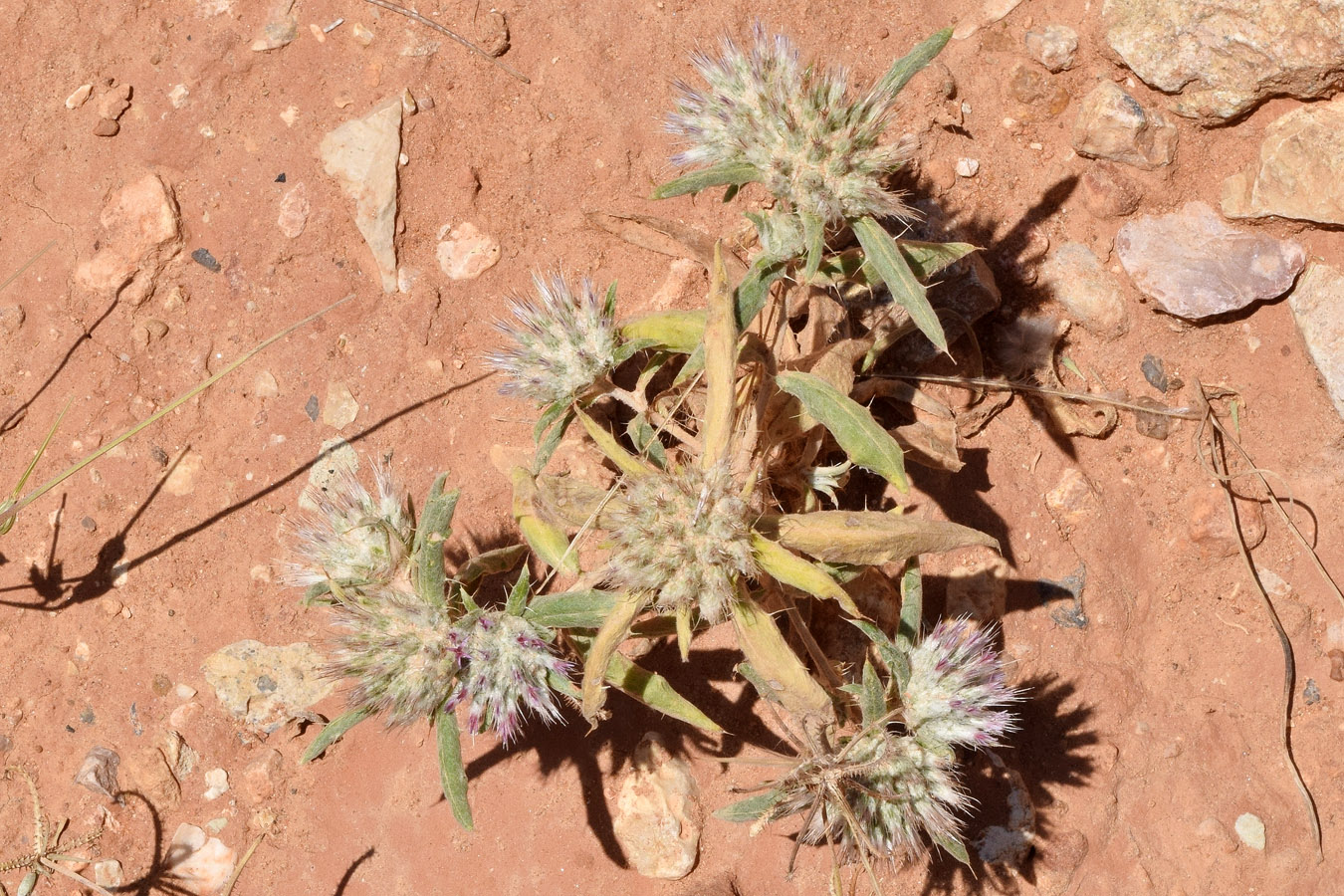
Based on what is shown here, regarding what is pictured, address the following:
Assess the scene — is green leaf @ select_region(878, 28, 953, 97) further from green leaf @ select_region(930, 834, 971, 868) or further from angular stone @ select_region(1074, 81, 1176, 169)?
green leaf @ select_region(930, 834, 971, 868)

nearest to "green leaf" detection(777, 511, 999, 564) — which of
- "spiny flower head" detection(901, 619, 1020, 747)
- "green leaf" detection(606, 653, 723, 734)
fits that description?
"spiny flower head" detection(901, 619, 1020, 747)

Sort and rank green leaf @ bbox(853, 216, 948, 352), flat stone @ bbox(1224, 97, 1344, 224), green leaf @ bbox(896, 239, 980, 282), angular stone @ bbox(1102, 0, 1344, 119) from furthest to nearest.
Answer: flat stone @ bbox(1224, 97, 1344, 224), angular stone @ bbox(1102, 0, 1344, 119), green leaf @ bbox(896, 239, 980, 282), green leaf @ bbox(853, 216, 948, 352)

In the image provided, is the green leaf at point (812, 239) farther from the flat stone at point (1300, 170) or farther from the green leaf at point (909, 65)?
the flat stone at point (1300, 170)

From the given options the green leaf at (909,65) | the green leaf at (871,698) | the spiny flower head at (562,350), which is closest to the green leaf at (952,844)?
the green leaf at (871,698)

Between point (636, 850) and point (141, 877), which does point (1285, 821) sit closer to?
point (636, 850)

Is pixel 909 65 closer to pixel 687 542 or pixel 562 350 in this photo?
pixel 562 350

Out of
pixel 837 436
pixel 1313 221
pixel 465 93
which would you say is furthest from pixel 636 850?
pixel 1313 221

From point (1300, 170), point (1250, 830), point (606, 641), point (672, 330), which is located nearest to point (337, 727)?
point (606, 641)

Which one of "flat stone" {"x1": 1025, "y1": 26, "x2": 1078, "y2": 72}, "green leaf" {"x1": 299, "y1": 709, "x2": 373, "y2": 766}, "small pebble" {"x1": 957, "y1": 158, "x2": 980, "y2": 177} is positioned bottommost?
"green leaf" {"x1": 299, "y1": 709, "x2": 373, "y2": 766}
